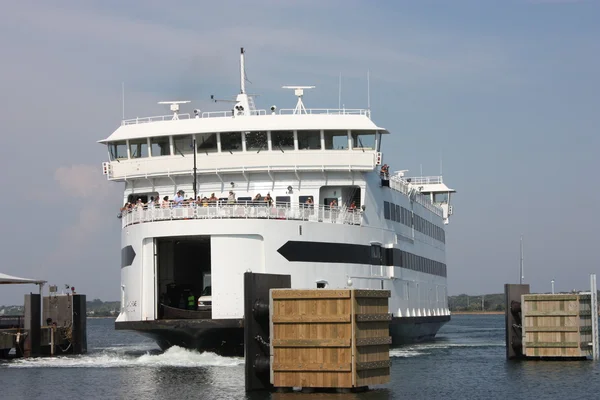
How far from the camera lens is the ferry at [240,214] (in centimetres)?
3153

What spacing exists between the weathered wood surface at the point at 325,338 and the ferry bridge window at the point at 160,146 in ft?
50.9

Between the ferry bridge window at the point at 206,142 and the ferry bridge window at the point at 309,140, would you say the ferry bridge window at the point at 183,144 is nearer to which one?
the ferry bridge window at the point at 206,142

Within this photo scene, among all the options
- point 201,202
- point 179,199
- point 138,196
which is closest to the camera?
point 201,202

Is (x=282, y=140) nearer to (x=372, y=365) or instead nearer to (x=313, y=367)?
(x=372, y=365)

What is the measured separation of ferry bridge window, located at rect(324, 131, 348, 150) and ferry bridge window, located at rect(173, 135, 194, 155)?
14.5 feet

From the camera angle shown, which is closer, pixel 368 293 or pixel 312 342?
pixel 312 342

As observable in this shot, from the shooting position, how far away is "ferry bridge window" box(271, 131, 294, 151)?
1399 inches

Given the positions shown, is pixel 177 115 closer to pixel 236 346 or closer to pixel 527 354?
pixel 236 346

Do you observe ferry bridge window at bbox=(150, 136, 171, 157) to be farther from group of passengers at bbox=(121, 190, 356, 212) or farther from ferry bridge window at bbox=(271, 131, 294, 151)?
ferry bridge window at bbox=(271, 131, 294, 151)

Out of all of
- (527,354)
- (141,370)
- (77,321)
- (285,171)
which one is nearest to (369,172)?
(285,171)

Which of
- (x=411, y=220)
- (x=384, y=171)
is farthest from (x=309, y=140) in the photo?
(x=411, y=220)

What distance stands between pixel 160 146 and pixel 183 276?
4434 mm

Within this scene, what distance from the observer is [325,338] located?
70.1 ft

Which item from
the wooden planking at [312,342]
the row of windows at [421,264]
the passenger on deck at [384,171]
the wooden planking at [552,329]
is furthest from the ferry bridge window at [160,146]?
the wooden planking at [312,342]
